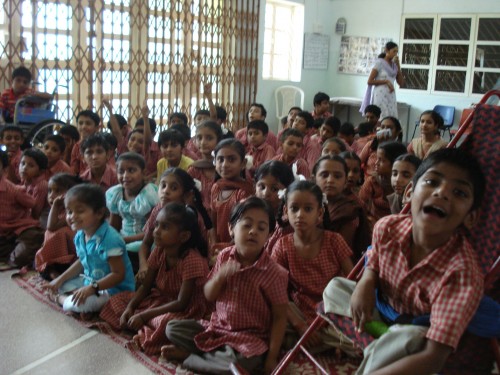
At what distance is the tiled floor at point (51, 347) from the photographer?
192 cm

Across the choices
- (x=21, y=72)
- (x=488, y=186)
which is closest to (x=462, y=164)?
(x=488, y=186)

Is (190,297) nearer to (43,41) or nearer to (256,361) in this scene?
(256,361)

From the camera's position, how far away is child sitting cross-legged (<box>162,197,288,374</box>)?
72.9 inches

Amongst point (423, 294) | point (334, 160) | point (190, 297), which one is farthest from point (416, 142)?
point (423, 294)

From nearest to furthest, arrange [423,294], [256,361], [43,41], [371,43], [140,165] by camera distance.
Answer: [423,294]
[256,361]
[140,165]
[43,41]
[371,43]

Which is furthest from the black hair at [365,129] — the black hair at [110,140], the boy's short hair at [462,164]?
the boy's short hair at [462,164]

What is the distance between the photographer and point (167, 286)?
2.23 metres

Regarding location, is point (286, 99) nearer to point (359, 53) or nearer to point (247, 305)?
point (359, 53)

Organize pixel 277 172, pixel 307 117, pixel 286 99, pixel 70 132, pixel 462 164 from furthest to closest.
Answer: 1. pixel 286 99
2. pixel 307 117
3. pixel 70 132
4. pixel 277 172
5. pixel 462 164

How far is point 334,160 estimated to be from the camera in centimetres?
254

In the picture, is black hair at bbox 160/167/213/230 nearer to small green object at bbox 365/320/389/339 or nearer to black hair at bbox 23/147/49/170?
black hair at bbox 23/147/49/170

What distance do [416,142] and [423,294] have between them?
2655mm

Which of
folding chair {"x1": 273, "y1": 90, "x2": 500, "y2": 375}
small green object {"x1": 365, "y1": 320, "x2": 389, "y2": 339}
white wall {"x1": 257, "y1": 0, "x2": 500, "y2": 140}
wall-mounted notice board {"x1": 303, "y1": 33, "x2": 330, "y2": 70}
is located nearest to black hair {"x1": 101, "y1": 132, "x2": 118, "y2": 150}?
folding chair {"x1": 273, "y1": 90, "x2": 500, "y2": 375}

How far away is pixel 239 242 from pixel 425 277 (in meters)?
0.70
